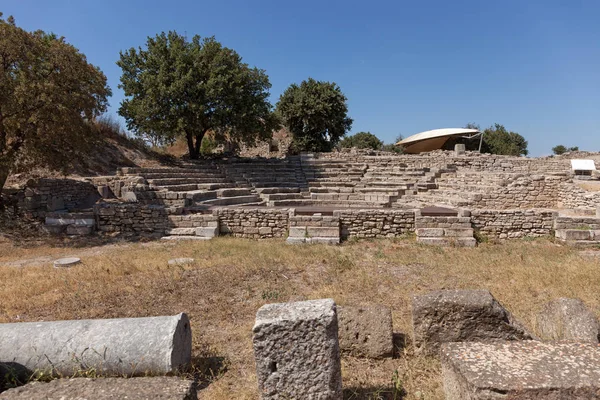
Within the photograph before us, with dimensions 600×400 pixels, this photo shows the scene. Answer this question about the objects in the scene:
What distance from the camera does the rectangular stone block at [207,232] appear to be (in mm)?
11497

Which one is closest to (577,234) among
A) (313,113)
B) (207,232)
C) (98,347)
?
(207,232)

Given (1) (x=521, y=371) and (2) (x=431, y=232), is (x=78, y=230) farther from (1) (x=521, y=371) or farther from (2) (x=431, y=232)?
(1) (x=521, y=371)

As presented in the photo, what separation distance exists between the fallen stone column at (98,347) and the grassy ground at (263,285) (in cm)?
62

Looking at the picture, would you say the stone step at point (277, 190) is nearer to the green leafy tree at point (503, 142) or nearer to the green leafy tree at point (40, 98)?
the green leafy tree at point (40, 98)

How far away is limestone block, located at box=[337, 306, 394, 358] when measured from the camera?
4066 millimetres

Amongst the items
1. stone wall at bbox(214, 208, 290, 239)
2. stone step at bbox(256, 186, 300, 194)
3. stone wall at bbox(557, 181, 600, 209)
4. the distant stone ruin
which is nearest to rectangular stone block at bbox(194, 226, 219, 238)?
the distant stone ruin

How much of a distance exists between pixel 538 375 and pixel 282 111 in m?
29.0

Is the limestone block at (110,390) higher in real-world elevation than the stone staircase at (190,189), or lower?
lower

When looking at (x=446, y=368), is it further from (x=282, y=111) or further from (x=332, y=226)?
(x=282, y=111)

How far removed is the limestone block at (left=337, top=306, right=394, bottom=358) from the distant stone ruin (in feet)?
21.9

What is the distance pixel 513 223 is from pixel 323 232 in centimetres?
587

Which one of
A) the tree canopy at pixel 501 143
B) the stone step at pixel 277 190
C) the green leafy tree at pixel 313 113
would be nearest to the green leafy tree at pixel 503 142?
the tree canopy at pixel 501 143

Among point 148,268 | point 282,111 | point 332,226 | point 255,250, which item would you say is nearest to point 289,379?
point 148,268

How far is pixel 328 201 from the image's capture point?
16.0m
